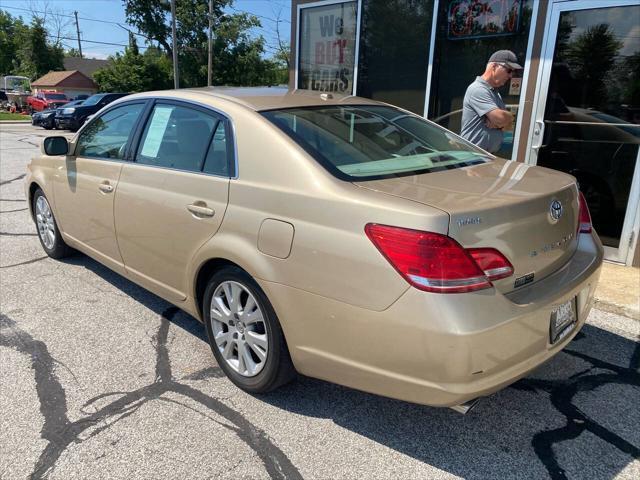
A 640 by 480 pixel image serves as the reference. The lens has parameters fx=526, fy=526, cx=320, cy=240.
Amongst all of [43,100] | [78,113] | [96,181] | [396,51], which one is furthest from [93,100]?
[96,181]

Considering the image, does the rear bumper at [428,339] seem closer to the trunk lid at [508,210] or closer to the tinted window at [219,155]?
the trunk lid at [508,210]

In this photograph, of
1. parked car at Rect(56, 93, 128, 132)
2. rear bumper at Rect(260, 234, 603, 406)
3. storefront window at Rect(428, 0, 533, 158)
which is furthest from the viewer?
parked car at Rect(56, 93, 128, 132)

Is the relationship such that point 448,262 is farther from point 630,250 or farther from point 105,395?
point 630,250

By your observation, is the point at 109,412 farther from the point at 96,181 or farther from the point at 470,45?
the point at 470,45

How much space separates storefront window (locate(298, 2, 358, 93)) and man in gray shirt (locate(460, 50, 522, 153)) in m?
3.16

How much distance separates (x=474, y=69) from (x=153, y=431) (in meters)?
5.36

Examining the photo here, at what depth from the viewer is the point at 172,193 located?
312 cm

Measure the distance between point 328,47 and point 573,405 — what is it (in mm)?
6165

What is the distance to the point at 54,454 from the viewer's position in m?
2.40

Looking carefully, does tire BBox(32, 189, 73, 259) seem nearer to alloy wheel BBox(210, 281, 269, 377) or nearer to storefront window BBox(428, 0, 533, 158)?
alloy wheel BBox(210, 281, 269, 377)

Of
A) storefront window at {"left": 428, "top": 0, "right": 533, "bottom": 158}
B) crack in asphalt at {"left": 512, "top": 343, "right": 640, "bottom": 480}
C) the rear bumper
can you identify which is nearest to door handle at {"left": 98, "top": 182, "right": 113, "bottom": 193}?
the rear bumper

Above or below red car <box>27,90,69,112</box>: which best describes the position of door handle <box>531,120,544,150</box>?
above

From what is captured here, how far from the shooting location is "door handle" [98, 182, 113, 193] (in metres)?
3.68

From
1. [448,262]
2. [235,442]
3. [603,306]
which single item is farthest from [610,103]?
[235,442]
